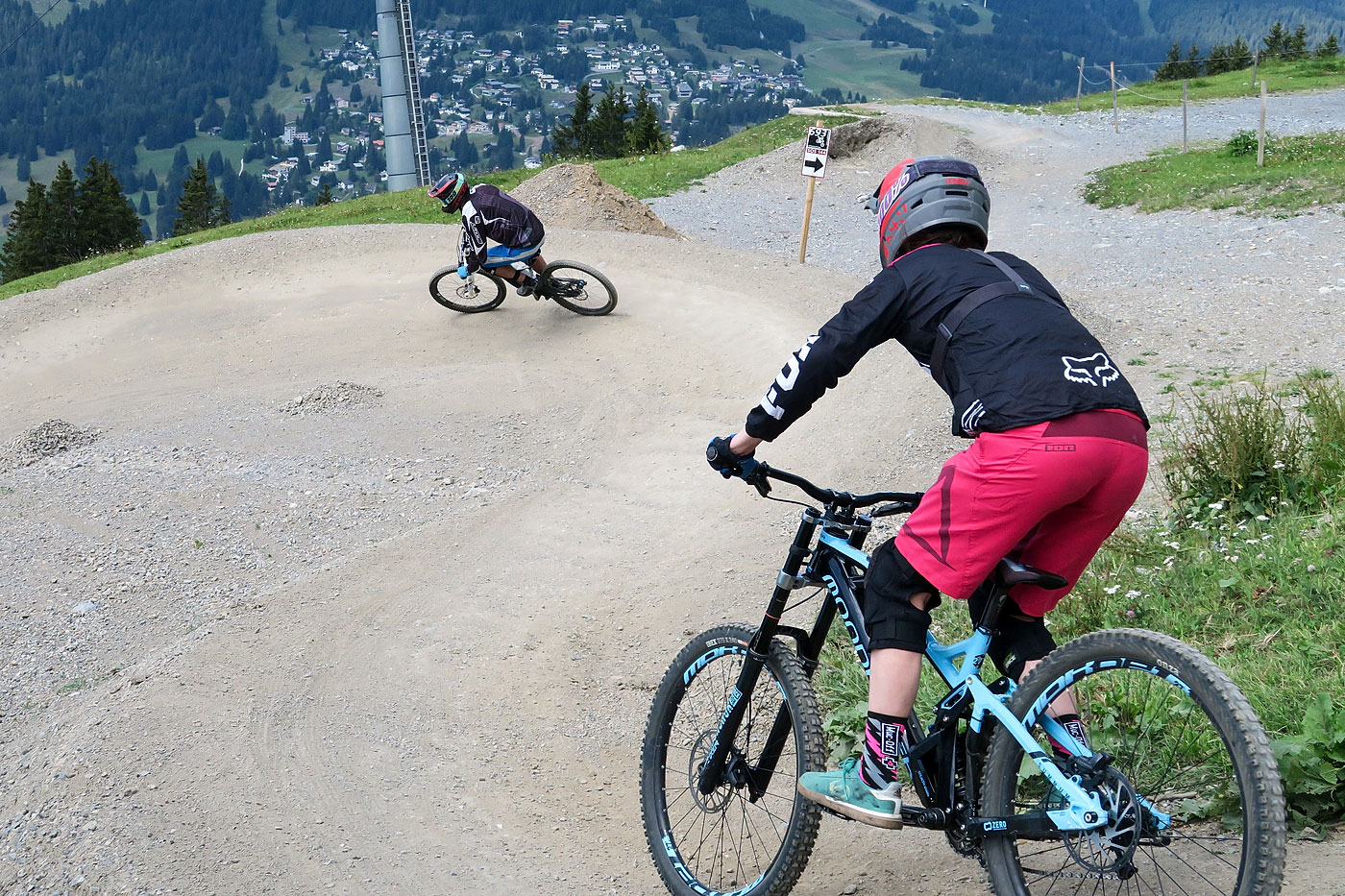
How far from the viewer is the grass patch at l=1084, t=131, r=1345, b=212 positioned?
66.5 ft

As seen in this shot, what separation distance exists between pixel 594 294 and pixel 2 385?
27.1ft

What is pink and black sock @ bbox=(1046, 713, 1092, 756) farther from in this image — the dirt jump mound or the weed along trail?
the dirt jump mound

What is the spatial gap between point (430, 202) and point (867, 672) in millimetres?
22246

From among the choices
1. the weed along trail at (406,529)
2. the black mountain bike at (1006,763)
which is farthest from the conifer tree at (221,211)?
the black mountain bike at (1006,763)

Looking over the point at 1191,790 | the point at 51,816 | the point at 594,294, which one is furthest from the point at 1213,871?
the point at 594,294

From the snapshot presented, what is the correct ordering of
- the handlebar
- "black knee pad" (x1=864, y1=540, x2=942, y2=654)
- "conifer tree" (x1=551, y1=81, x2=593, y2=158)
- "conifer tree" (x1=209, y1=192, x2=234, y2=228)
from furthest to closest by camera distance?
"conifer tree" (x1=551, y1=81, x2=593, y2=158), "conifer tree" (x1=209, y1=192, x2=234, y2=228), the handlebar, "black knee pad" (x1=864, y1=540, x2=942, y2=654)

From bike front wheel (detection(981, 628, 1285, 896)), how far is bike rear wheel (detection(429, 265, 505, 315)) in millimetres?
11725

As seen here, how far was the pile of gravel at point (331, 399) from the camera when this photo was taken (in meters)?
11.8

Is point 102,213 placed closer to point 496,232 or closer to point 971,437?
point 496,232

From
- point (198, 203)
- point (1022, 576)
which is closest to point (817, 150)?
point (1022, 576)

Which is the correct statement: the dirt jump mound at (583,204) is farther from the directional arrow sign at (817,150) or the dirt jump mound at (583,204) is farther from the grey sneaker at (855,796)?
the grey sneaker at (855,796)

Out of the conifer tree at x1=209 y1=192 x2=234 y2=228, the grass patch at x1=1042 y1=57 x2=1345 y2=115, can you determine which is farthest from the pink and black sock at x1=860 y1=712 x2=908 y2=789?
the conifer tree at x1=209 y1=192 x2=234 y2=228

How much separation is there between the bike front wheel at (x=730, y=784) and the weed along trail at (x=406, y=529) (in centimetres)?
28

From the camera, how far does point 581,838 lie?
467 cm
